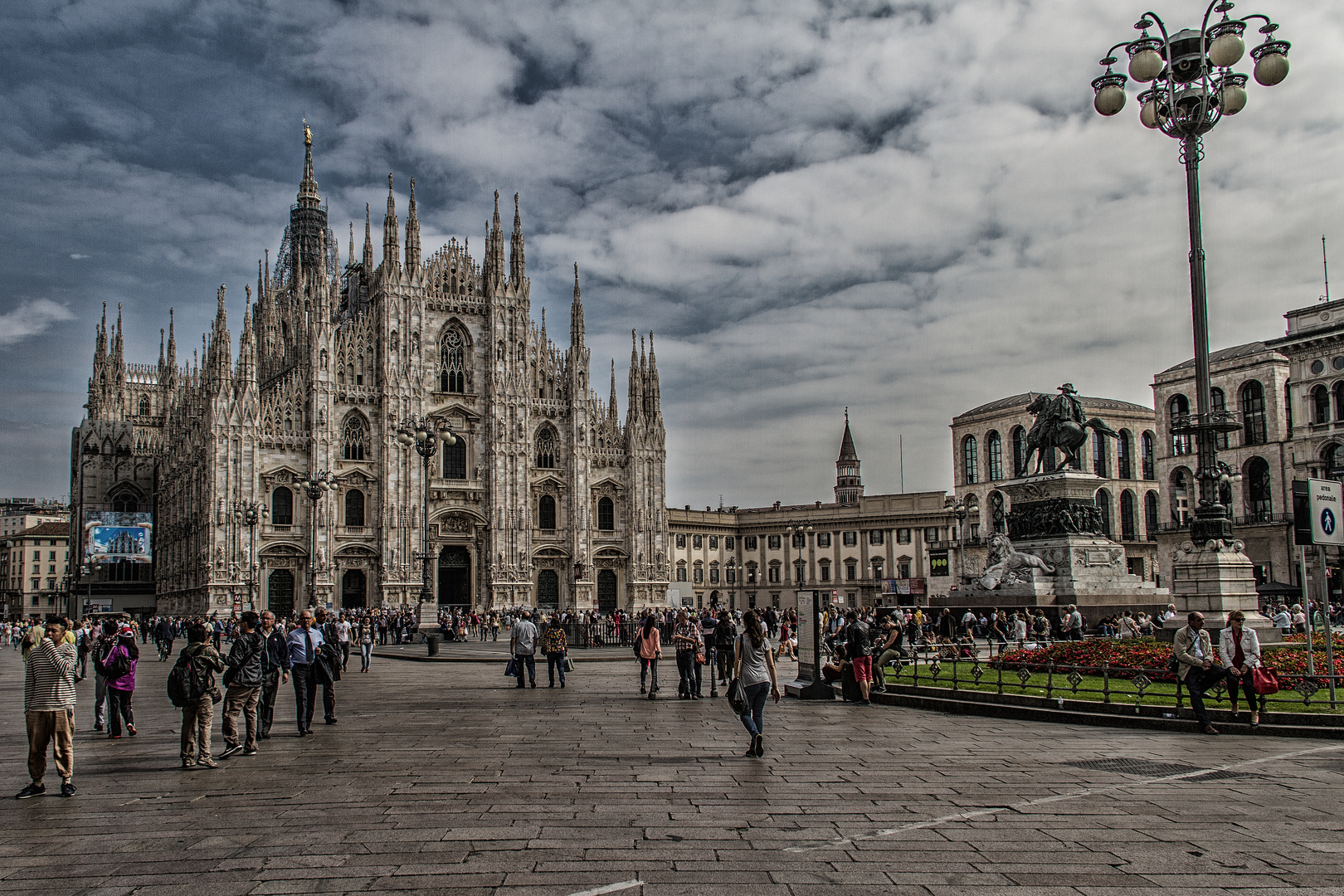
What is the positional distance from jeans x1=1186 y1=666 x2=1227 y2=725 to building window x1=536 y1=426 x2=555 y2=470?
48411mm

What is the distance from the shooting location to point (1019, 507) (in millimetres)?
26328

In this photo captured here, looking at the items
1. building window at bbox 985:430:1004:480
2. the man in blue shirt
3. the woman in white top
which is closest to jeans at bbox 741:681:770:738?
the woman in white top

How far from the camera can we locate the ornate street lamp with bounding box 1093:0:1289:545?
686 inches

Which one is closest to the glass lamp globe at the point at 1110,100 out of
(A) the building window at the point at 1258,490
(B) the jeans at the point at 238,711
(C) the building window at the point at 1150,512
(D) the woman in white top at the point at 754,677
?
(D) the woman in white top at the point at 754,677

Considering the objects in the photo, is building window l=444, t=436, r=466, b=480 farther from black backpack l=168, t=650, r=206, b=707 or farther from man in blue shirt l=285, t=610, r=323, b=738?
black backpack l=168, t=650, r=206, b=707

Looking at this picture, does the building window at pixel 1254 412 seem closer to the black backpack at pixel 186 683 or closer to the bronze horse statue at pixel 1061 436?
the bronze horse statue at pixel 1061 436

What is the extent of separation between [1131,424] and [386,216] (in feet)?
178

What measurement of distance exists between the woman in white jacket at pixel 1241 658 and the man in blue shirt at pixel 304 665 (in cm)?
1092

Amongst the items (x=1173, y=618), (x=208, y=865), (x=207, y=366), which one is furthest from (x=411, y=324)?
(x=208, y=865)

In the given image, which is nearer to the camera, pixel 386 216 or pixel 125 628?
pixel 125 628

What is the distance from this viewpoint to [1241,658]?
11922mm

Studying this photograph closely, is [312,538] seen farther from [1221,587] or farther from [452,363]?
[1221,587]

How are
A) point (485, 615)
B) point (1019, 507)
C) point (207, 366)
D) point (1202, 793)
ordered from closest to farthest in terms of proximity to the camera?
point (1202, 793), point (1019, 507), point (485, 615), point (207, 366)

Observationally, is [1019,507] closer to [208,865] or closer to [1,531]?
[208,865]
